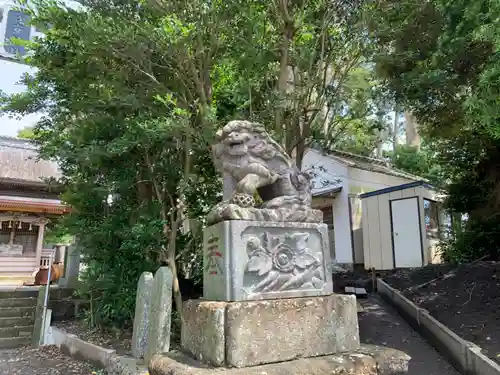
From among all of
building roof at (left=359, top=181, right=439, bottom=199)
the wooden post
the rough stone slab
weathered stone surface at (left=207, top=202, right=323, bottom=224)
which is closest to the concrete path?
the rough stone slab

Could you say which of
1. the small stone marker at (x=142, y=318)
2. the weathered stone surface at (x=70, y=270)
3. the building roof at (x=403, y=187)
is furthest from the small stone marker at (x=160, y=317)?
the building roof at (x=403, y=187)

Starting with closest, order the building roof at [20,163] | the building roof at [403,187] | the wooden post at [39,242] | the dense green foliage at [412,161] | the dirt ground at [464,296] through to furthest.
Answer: the dirt ground at [464,296]
the building roof at [403,187]
the wooden post at [39,242]
the dense green foliage at [412,161]
the building roof at [20,163]

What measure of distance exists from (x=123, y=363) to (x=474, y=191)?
8594 millimetres

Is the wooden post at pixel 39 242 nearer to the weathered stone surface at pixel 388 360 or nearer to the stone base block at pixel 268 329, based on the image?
the stone base block at pixel 268 329

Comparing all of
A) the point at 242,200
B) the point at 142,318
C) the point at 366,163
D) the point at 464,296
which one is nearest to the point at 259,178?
the point at 242,200

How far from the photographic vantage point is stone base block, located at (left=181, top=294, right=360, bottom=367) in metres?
2.61

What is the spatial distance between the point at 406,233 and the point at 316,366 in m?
9.45

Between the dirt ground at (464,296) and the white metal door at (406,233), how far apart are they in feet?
5.63

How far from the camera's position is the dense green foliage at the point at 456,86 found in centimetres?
481

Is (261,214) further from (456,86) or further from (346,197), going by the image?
(346,197)

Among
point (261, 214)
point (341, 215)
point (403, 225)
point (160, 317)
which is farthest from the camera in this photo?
point (341, 215)

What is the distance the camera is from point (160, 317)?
529 cm

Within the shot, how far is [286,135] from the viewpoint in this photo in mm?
6242

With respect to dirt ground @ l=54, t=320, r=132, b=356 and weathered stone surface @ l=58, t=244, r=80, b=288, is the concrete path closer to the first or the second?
dirt ground @ l=54, t=320, r=132, b=356
